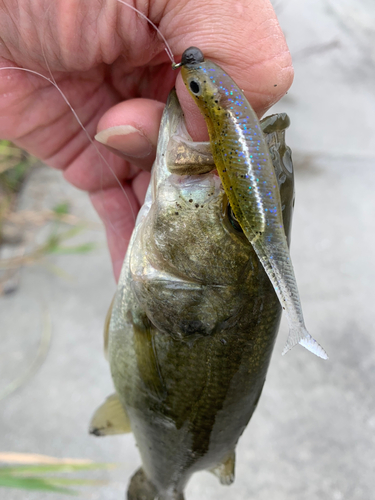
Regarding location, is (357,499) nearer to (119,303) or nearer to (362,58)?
(119,303)

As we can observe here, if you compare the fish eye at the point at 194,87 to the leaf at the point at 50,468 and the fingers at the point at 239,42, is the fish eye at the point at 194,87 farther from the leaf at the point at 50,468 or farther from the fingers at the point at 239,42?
the leaf at the point at 50,468

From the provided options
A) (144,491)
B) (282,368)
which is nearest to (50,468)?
(144,491)

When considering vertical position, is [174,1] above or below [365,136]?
above

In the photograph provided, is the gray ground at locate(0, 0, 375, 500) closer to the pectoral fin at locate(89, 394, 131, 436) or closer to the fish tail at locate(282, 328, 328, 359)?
→ the pectoral fin at locate(89, 394, 131, 436)

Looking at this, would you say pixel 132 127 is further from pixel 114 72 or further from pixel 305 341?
pixel 305 341

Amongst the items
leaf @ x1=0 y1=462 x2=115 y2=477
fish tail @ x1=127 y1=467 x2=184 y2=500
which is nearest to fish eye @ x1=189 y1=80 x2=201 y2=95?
fish tail @ x1=127 y1=467 x2=184 y2=500

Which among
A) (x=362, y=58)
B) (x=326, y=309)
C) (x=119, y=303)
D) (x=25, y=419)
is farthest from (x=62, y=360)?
(x=362, y=58)
